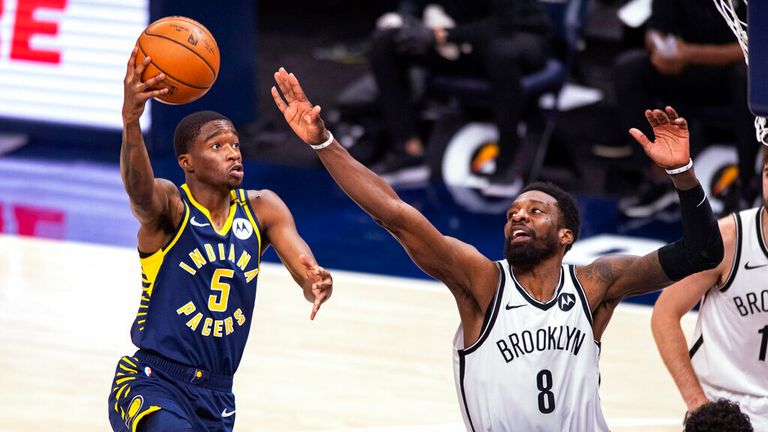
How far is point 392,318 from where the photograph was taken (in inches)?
324

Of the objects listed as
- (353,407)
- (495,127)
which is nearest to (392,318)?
(353,407)

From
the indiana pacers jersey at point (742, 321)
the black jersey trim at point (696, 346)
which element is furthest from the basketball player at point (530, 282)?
the black jersey trim at point (696, 346)

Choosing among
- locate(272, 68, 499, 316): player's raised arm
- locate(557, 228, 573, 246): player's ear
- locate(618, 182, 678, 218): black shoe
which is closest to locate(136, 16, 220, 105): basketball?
locate(272, 68, 499, 316): player's raised arm

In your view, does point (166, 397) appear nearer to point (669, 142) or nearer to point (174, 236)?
point (174, 236)

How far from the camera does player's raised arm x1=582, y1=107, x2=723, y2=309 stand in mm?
4723

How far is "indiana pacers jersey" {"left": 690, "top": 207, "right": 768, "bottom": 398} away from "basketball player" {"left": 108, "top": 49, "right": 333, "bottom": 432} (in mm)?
1715

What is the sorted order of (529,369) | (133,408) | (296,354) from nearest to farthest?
1. (529,369)
2. (133,408)
3. (296,354)

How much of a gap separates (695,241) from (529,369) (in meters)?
0.73

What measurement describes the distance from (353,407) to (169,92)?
237 cm

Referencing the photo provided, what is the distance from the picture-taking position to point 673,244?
489cm

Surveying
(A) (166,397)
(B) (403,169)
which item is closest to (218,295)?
(A) (166,397)

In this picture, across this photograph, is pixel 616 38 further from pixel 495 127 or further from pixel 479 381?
pixel 479 381

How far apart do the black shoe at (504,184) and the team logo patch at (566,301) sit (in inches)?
213

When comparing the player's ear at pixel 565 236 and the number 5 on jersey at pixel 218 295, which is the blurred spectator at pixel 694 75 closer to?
the player's ear at pixel 565 236
